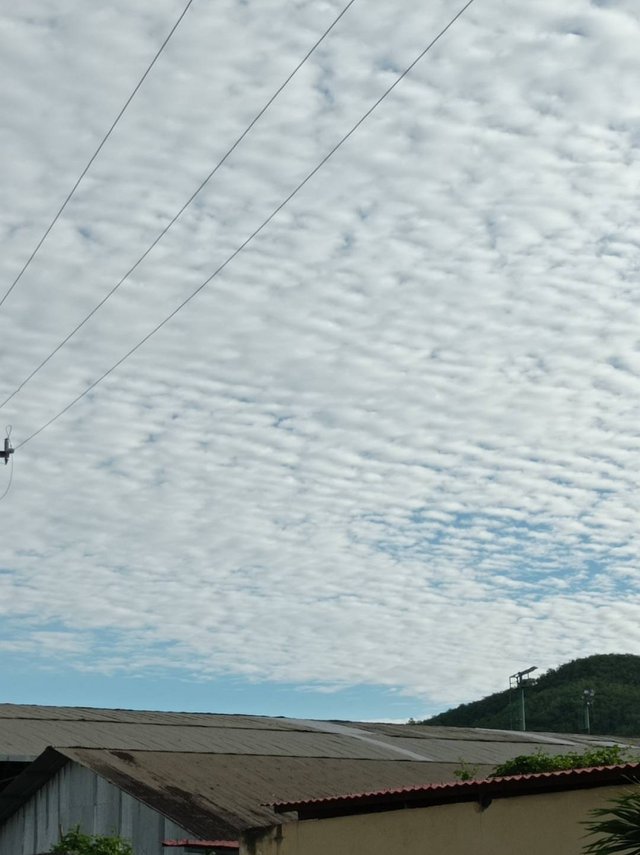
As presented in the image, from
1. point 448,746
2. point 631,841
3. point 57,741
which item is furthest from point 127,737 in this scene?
point 631,841

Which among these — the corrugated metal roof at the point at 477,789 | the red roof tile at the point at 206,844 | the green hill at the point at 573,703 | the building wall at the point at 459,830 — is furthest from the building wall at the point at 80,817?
the green hill at the point at 573,703

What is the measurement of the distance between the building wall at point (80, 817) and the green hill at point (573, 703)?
66.3 m

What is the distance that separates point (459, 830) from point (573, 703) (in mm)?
96619

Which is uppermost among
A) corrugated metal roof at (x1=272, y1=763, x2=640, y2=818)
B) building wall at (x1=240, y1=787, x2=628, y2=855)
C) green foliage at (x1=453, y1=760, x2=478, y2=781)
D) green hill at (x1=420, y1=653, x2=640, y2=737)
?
green hill at (x1=420, y1=653, x2=640, y2=737)

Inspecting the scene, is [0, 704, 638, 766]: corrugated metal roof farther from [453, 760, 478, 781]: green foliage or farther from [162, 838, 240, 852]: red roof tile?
[162, 838, 240, 852]: red roof tile

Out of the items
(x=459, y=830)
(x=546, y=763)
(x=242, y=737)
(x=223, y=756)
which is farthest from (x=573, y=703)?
(x=459, y=830)

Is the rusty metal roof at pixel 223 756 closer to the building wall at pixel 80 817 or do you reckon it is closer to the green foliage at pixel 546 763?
the building wall at pixel 80 817

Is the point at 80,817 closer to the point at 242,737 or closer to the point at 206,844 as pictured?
the point at 206,844

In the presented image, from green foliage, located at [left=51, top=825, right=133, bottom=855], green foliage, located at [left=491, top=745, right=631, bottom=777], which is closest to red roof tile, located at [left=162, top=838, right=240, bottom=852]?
green foliage, located at [left=51, top=825, right=133, bottom=855]

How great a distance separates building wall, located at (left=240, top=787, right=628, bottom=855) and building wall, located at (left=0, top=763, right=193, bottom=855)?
23.4ft

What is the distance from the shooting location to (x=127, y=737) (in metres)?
36.2

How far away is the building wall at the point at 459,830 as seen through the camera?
15.7 m

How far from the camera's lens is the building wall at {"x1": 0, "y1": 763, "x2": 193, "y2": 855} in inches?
1051

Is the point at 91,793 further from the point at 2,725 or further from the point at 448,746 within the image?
the point at 448,746
